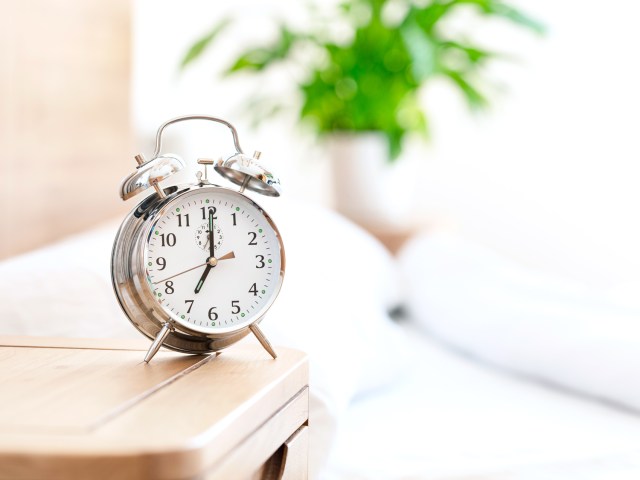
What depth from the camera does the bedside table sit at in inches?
20.8

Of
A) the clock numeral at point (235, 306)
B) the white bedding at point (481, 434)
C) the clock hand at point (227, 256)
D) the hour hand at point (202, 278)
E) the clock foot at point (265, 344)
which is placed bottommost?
the white bedding at point (481, 434)

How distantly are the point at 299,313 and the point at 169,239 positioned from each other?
0.33 m

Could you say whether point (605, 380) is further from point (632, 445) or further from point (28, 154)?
point (28, 154)

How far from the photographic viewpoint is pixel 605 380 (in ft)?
4.08

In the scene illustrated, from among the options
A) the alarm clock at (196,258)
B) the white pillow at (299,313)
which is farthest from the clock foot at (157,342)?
the white pillow at (299,313)

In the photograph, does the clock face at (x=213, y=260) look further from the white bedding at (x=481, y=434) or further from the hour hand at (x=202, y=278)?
the white bedding at (x=481, y=434)

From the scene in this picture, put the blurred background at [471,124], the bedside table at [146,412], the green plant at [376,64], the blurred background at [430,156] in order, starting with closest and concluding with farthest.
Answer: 1. the bedside table at [146,412]
2. the blurred background at [430,156]
3. the blurred background at [471,124]
4. the green plant at [376,64]

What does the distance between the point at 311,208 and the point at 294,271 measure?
37 cm

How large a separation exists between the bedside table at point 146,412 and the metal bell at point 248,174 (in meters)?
0.16

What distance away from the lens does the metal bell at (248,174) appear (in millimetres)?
828

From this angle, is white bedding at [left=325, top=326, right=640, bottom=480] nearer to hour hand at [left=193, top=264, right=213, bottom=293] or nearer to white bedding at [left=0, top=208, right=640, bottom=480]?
white bedding at [left=0, top=208, right=640, bottom=480]

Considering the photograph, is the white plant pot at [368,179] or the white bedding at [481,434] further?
the white plant pot at [368,179]

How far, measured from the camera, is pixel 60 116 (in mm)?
1828

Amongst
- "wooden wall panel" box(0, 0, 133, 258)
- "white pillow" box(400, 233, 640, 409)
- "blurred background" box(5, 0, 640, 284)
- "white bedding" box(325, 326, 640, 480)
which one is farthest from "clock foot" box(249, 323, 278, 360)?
"blurred background" box(5, 0, 640, 284)
